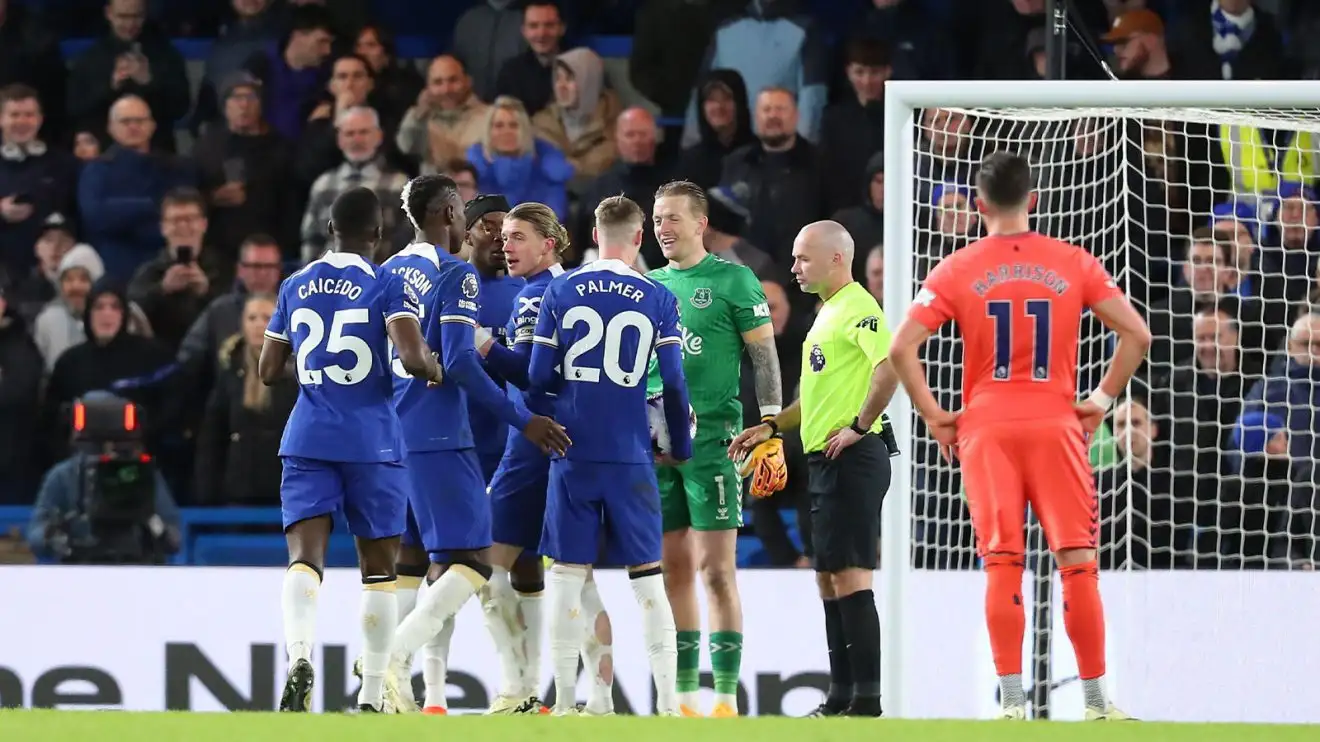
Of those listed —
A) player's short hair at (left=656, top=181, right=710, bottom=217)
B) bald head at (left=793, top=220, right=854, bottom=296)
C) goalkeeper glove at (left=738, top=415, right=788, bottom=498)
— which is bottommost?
goalkeeper glove at (left=738, top=415, right=788, bottom=498)

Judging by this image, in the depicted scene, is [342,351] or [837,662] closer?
[342,351]

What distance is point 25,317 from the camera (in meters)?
11.4

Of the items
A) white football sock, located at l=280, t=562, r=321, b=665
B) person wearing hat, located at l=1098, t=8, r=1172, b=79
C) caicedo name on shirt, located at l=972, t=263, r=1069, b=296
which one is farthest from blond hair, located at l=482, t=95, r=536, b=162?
caicedo name on shirt, located at l=972, t=263, r=1069, b=296

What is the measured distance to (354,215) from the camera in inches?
270

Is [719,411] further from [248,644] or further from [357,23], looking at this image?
[357,23]

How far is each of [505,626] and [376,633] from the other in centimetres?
74

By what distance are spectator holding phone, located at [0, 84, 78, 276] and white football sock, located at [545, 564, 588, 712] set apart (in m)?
6.10

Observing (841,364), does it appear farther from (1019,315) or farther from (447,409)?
(447,409)

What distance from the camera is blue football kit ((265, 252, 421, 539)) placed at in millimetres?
6762

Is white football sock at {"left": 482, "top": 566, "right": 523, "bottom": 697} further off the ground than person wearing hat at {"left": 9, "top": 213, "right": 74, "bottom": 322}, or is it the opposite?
person wearing hat at {"left": 9, "top": 213, "right": 74, "bottom": 322}

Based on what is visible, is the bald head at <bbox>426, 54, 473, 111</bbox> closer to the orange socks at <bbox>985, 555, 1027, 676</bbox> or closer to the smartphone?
the smartphone

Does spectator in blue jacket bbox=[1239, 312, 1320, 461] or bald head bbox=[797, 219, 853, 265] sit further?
spectator in blue jacket bbox=[1239, 312, 1320, 461]

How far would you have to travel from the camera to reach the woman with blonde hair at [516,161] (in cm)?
1142

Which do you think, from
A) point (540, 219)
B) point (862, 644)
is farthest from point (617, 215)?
point (862, 644)
